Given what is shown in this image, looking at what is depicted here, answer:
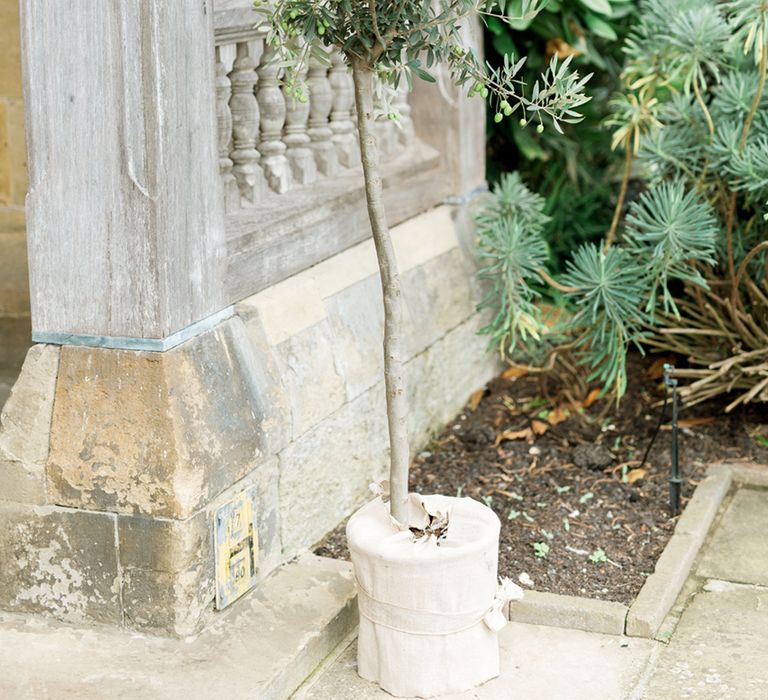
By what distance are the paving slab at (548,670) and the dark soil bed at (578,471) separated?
0.80 feet

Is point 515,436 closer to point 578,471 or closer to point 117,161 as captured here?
point 578,471

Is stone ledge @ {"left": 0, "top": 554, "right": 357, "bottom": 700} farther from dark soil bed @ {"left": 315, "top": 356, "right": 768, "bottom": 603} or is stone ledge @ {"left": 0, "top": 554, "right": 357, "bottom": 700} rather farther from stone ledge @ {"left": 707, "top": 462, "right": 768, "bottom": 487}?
stone ledge @ {"left": 707, "top": 462, "right": 768, "bottom": 487}

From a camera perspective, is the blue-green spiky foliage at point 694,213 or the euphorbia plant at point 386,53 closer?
the euphorbia plant at point 386,53

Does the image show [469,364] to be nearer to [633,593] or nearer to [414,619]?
[633,593]

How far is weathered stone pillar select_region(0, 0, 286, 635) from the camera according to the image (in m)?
3.37

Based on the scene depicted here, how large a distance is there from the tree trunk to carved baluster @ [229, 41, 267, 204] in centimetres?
78

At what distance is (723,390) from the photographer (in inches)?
203

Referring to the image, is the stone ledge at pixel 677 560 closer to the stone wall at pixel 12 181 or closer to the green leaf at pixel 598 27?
the green leaf at pixel 598 27

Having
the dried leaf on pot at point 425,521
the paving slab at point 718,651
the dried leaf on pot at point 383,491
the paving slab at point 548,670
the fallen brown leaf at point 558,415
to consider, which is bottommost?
the paving slab at point 548,670

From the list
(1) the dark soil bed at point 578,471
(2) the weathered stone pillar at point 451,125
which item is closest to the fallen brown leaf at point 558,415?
(1) the dark soil bed at point 578,471

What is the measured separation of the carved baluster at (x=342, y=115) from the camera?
4762 mm

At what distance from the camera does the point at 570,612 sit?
3.86m

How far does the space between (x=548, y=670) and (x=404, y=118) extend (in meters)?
2.66

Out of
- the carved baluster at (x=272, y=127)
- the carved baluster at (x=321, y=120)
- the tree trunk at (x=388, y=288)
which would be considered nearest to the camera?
the tree trunk at (x=388, y=288)
